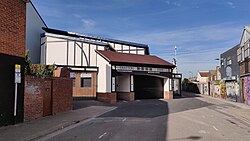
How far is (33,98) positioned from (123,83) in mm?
A: 17890

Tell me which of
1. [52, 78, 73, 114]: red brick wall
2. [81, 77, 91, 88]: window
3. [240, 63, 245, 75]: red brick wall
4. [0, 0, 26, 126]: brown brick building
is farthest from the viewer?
[81, 77, 91, 88]: window

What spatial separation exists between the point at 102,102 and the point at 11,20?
1636 centimetres

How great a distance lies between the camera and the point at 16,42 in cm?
1185

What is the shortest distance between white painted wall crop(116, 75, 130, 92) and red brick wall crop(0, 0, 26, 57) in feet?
60.7

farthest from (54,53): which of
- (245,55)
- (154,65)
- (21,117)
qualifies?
(245,55)

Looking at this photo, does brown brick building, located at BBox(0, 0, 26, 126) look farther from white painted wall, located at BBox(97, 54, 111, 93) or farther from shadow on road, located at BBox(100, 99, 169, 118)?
white painted wall, located at BBox(97, 54, 111, 93)

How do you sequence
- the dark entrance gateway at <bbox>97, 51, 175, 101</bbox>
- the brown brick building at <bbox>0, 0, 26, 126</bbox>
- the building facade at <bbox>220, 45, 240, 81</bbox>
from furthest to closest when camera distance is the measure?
the building facade at <bbox>220, 45, 240, 81</bbox>, the dark entrance gateway at <bbox>97, 51, 175, 101</bbox>, the brown brick building at <bbox>0, 0, 26, 126</bbox>

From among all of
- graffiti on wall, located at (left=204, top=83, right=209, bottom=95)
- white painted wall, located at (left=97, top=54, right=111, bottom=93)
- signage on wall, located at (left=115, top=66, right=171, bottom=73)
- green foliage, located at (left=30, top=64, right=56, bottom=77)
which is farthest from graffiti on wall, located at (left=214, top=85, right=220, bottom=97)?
green foliage, located at (left=30, top=64, right=56, bottom=77)

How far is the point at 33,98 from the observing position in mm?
13273

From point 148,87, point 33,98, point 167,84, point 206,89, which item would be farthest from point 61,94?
point 206,89

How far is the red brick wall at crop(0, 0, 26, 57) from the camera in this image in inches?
430

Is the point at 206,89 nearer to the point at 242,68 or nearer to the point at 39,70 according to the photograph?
the point at 242,68

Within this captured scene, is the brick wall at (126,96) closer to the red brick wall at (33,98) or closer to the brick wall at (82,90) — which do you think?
the brick wall at (82,90)

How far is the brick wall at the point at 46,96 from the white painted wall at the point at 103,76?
8.87m
